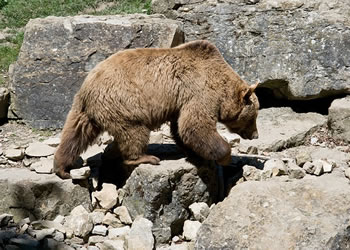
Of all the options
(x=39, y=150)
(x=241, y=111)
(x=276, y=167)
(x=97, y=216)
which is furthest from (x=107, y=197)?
(x=276, y=167)

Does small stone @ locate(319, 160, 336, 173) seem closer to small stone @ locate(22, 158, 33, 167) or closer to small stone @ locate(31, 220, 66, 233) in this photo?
small stone @ locate(31, 220, 66, 233)

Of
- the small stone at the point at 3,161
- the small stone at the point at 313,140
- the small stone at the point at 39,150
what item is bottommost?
the small stone at the point at 313,140

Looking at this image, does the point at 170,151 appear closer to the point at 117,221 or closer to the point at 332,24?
the point at 117,221

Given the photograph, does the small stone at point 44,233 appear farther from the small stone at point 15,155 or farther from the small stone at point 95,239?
the small stone at point 15,155

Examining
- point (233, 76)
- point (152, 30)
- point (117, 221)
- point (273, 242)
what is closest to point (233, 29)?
point (152, 30)

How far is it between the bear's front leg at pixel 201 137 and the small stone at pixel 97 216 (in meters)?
1.17

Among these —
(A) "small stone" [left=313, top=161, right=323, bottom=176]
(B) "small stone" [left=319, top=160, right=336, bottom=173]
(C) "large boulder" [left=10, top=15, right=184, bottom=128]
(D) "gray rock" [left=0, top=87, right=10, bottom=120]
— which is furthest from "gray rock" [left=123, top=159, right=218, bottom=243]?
(D) "gray rock" [left=0, top=87, right=10, bottom=120]

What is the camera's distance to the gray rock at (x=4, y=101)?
8.59m

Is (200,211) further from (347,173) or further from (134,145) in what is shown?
(347,173)

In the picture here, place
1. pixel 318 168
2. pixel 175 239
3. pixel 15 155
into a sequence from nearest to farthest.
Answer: pixel 175 239 → pixel 318 168 → pixel 15 155

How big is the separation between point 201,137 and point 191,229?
3.14ft

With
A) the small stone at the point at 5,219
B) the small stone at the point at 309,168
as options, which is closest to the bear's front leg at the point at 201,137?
the small stone at the point at 309,168

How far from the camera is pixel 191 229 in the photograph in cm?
646

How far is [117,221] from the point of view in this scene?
6562 mm
